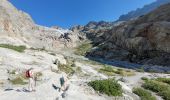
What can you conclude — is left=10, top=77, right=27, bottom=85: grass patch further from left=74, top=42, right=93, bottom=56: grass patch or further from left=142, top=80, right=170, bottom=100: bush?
left=74, top=42, right=93, bottom=56: grass patch

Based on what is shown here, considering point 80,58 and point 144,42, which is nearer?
point 80,58

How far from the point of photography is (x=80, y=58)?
110m

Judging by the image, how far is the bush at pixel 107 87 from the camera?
29250 millimetres

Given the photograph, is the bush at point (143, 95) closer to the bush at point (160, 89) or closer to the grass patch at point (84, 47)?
the bush at point (160, 89)

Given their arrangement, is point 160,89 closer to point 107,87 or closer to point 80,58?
point 107,87

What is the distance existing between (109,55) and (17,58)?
298 ft

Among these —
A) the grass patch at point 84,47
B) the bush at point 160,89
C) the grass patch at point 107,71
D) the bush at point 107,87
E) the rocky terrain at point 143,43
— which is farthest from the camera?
the grass patch at point 84,47

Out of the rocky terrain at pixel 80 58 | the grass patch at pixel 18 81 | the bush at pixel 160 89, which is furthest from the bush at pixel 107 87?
the grass patch at pixel 18 81

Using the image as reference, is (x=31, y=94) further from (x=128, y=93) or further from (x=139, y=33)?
(x=139, y=33)

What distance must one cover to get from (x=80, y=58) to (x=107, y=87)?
80.2m

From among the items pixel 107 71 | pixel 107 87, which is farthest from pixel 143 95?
pixel 107 71

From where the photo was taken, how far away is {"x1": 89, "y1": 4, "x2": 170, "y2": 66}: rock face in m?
113

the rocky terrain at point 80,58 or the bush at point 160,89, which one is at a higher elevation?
the rocky terrain at point 80,58

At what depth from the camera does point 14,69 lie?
124 feet
